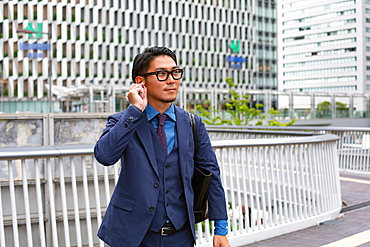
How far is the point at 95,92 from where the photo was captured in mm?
46281

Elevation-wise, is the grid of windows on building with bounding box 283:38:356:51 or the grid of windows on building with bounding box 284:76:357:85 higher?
the grid of windows on building with bounding box 283:38:356:51

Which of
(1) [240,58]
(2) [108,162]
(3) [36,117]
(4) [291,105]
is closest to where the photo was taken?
(2) [108,162]

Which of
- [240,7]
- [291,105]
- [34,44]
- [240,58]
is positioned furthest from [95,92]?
[240,7]

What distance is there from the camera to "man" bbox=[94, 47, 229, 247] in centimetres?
230

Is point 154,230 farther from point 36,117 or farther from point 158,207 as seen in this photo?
point 36,117

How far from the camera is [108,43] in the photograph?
63.2 metres

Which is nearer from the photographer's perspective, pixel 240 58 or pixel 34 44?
pixel 34 44

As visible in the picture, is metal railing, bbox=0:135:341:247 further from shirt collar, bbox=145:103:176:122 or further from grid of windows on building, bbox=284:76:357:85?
grid of windows on building, bbox=284:76:357:85

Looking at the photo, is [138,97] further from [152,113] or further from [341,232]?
[341,232]

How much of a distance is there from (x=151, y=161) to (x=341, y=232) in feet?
14.8

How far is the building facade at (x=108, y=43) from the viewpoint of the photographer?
192ft

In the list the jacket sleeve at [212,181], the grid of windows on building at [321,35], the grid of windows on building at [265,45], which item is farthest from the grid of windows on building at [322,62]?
the jacket sleeve at [212,181]

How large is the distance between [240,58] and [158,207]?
76.2m

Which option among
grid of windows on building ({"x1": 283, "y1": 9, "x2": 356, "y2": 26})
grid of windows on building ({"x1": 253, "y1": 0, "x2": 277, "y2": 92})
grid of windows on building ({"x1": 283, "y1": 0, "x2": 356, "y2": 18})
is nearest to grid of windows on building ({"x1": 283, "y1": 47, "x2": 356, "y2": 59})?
grid of windows on building ({"x1": 283, "y1": 9, "x2": 356, "y2": 26})
